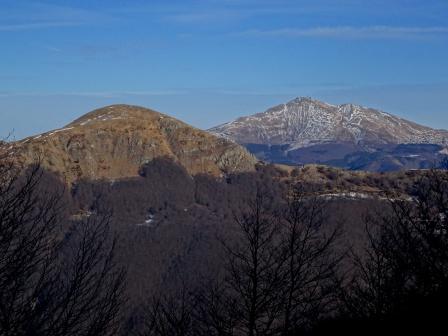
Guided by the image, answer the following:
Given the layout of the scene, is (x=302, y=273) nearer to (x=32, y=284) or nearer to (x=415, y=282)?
(x=415, y=282)

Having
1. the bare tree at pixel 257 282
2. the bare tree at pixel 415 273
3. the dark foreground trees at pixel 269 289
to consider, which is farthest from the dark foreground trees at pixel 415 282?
the bare tree at pixel 257 282

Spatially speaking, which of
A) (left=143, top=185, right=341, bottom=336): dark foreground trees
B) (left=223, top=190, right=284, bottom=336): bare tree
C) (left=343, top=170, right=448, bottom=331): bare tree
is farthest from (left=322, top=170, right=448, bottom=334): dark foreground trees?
(left=223, top=190, right=284, bottom=336): bare tree

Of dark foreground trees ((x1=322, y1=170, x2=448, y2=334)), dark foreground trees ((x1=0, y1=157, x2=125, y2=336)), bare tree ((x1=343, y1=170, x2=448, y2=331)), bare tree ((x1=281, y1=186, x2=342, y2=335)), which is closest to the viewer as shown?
dark foreground trees ((x1=0, y1=157, x2=125, y2=336))

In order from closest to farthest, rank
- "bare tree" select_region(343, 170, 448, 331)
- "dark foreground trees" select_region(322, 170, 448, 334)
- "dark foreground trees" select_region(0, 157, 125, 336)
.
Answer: "dark foreground trees" select_region(0, 157, 125, 336)
"dark foreground trees" select_region(322, 170, 448, 334)
"bare tree" select_region(343, 170, 448, 331)

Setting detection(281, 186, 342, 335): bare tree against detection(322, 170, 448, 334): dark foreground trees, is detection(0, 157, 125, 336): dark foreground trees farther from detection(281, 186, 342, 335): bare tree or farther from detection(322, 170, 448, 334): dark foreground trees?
detection(322, 170, 448, 334): dark foreground trees

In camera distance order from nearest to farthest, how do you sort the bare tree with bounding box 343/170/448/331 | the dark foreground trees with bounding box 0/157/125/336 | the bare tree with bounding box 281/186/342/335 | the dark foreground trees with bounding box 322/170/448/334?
1. the dark foreground trees with bounding box 0/157/125/336
2. the dark foreground trees with bounding box 322/170/448/334
3. the bare tree with bounding box 343/170/448/331
4. the bare tree with bounding box 281/186/342/335

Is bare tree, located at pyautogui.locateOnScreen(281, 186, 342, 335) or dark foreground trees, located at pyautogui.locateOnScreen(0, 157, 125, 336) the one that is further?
bare tree, located at pyautogui.locateOnScreen(281, 186, 342, 335)

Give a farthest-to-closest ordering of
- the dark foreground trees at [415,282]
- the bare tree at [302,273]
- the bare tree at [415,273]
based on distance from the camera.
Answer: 1. the bare tree at [302,273]
2. the bare tree at [415,273]
3. the dark foreground trees at [415,282]

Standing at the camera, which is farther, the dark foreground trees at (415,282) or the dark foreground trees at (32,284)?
the dark foreground trees at (415,282)

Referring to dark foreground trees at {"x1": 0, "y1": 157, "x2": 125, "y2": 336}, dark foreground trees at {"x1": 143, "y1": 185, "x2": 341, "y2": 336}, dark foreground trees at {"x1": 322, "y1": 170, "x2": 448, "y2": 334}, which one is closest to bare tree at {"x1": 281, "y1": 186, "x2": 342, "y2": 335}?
dark foreground trees at {"x1": 143, "y1": 185, "x2": 341, "y2": 336}

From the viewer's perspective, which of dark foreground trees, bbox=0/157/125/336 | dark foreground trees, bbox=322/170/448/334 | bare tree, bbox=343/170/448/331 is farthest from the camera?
bare tree, bbox=343/170/448/331

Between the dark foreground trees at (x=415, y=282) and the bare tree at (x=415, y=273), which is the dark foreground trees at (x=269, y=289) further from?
the bare tree at (x=415, y=273)

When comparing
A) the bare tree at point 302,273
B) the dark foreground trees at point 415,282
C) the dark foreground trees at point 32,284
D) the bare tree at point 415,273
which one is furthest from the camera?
the bare tree at point 302,273

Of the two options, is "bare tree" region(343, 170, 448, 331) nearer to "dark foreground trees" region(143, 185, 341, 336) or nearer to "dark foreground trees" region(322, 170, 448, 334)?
"dark foreground trees" region(322, 170, 448, 334)
